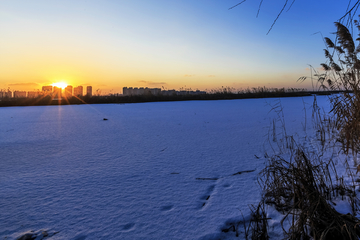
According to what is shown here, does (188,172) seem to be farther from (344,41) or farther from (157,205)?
(344,41)

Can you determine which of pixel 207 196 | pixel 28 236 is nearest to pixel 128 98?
pixel 207 196

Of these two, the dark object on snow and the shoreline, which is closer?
the dark object on snow

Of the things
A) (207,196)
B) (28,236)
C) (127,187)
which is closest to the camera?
(28,236)

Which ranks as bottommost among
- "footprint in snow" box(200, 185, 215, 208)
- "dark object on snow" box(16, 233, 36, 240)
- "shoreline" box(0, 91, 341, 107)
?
"dark object on snow" box(16, 233, 36, 240)

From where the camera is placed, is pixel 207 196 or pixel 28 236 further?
pixel 207 196

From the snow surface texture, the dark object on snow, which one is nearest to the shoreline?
the snow surface texture

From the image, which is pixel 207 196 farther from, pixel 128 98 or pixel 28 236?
pixel 128 98

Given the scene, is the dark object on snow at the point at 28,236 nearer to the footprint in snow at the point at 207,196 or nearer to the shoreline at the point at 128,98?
the footprint in snow at the point at 207,196

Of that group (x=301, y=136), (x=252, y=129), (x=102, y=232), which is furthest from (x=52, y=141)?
(x=301, y=136)

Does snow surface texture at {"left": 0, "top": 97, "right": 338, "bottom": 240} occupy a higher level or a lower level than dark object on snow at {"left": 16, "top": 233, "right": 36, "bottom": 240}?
higher

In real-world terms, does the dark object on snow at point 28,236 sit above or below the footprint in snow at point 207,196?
below

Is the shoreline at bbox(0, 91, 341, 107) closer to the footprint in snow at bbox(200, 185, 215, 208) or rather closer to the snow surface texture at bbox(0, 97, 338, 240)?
the snow surface texture at bbox(0, 97, 338, 240)

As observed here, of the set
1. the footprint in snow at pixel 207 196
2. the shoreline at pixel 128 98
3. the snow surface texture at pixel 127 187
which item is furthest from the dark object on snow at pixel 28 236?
the shoreline at pixel 128 98

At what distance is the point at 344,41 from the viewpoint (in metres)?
2.18
